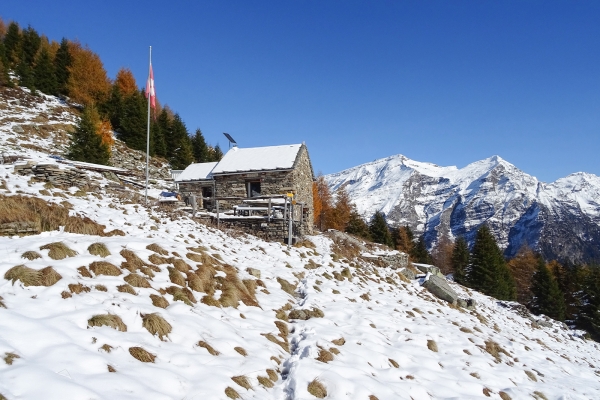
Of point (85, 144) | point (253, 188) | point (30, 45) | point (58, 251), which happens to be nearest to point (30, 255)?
point (58, 251)

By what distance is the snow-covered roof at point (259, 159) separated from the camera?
2608 cm

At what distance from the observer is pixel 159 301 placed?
6.34m

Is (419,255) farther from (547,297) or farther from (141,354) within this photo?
(141,354)

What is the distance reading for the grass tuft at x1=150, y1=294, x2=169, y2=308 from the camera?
6.26 meters

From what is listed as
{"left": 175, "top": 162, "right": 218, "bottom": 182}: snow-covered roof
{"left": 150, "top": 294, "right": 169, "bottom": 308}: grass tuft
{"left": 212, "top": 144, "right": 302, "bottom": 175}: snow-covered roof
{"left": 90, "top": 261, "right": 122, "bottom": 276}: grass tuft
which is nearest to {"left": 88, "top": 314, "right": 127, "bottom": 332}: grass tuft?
{"left": 150, "top": 294, "right": 169, "bottom": 308}: grass tuft

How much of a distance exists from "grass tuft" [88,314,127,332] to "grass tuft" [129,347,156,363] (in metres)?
0.59

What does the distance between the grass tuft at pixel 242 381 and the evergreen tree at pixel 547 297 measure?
48.7m

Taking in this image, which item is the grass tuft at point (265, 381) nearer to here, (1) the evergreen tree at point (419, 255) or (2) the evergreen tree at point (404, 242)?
(1) the evergreen tree at point (419, 255)

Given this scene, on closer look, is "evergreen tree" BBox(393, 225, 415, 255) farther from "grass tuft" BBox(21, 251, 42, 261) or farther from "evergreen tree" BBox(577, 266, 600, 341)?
"grass tuft" BBox(21, 251, 42, 261)

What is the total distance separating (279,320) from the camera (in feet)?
25.9

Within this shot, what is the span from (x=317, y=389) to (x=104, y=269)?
491 cm

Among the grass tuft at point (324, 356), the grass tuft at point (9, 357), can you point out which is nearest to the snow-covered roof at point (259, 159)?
the grass tuft at point (324, 356)

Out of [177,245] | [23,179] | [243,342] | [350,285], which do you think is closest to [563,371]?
[350,285]

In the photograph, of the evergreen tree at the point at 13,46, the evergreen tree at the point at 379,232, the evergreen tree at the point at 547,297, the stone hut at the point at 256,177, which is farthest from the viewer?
the evergreen tree at the point at 13,46
